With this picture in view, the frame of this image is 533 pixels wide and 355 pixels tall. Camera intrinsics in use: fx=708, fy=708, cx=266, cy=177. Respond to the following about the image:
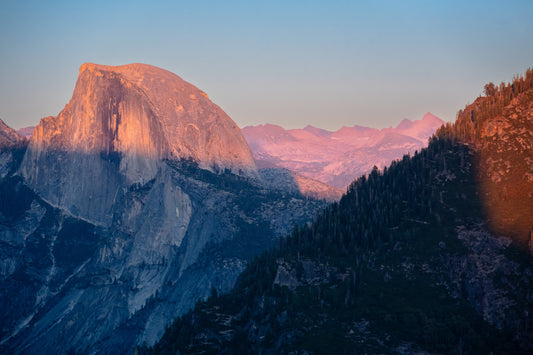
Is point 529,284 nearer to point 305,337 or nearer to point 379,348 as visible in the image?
point 379,348

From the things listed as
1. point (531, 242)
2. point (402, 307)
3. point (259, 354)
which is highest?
point (531, 242)

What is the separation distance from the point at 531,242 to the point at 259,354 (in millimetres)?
82685

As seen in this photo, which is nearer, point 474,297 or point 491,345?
point 491,345

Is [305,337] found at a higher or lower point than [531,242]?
lower

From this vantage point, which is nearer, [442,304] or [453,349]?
[453,349]

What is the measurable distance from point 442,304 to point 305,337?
3964 cm

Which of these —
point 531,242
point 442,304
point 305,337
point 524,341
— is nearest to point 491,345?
point 524,341

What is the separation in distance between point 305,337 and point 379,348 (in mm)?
21615

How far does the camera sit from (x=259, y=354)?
645 ft

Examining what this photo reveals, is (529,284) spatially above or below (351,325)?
above

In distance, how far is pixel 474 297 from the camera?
199 m

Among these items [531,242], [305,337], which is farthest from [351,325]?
[531,242]

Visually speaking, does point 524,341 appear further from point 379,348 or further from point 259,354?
point 259,354

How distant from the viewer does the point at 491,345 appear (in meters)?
182
